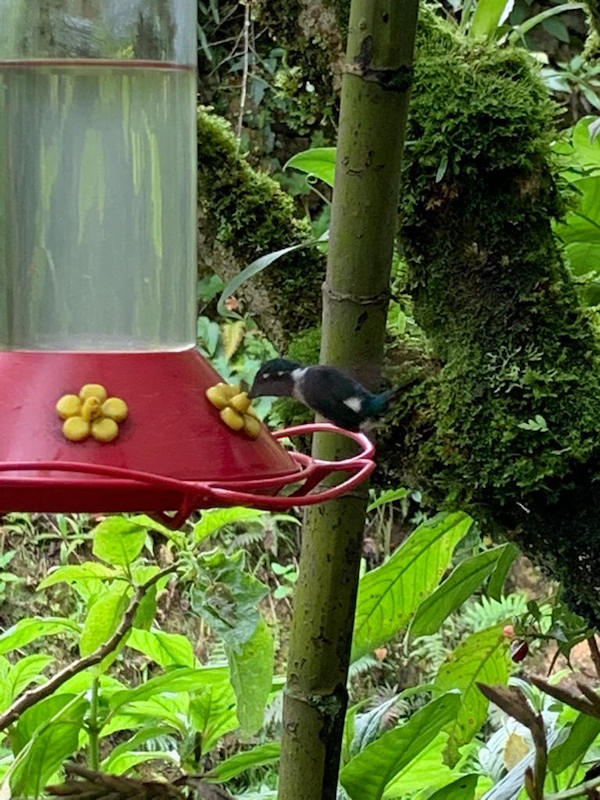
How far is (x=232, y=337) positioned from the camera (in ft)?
15.4

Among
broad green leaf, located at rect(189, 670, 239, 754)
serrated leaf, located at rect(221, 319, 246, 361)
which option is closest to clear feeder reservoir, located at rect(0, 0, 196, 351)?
broad green leaf, located at rect(189, 670, 239, 754)

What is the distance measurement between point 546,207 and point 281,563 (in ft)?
11.7

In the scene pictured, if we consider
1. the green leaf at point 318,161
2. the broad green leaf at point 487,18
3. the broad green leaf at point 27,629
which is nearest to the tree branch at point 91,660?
the broad green leaf at point 27,629

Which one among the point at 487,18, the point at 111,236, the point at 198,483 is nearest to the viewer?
the point at 198,483

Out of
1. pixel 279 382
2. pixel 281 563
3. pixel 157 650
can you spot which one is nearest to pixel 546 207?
pixel 279 382

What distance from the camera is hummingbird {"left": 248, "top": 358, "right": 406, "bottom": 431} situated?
4.06 ft

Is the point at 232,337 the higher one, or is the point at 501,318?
the point at 501,318

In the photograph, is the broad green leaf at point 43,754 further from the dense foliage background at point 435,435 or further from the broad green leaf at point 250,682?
the broad green leaf at point 250,682

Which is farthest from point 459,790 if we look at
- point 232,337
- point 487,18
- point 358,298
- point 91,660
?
point 232,337

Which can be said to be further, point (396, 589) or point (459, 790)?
point (396, 589)

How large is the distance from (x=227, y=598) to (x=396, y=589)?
1.02 ft

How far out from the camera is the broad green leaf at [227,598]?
4.27 ft

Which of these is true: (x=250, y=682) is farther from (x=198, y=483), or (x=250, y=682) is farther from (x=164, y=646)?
(x=198, y=483)

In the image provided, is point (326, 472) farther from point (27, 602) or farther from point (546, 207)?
point (27, 602)
